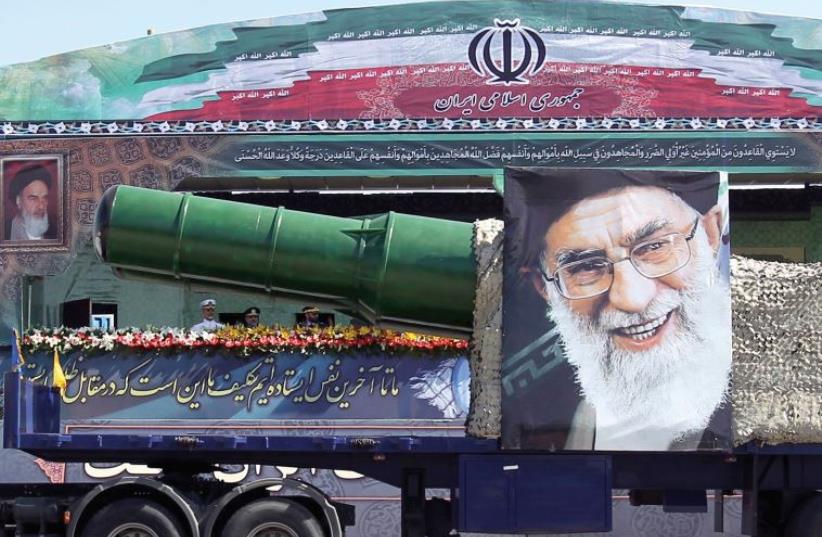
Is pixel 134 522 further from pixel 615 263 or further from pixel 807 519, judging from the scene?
pixel 807 519

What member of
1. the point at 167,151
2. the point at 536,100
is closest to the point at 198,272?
the point at 167,151

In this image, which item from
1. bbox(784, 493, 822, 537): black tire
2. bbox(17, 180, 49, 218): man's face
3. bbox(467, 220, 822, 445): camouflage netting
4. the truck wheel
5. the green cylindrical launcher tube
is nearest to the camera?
bbox(467, 220, 822, 445): camouflage netting

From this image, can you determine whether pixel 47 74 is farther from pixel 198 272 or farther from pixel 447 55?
pixel 198 272

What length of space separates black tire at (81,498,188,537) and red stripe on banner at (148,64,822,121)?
8612 millimetres

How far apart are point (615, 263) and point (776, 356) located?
1455mm

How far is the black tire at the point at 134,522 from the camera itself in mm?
9781

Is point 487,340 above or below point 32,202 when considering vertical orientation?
below

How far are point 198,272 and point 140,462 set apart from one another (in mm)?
1776

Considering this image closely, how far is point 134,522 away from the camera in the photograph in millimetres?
9805

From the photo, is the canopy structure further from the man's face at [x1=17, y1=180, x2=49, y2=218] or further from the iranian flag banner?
the man's face at [x1=17, y1=180, x2=49, y2=218]

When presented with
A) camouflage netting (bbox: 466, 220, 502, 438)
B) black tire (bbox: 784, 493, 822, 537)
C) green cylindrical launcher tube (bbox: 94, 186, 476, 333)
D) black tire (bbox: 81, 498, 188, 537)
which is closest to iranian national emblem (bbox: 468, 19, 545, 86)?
green cylindrical launcher tube (bbox: 94, 186, 476, 333)

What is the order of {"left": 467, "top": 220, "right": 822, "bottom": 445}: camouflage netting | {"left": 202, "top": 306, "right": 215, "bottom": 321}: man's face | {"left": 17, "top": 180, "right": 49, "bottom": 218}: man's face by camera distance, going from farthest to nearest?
1. {"left": 17, "top": 180, "right": 49, "bottom": 218}: man's face
2. {"left": 202, "top": 306, "right": 215, "bottom": 321}: man's face
3. {"left": 467, "top": 220, "right": 822, "bottom": 445}: camouflage netting

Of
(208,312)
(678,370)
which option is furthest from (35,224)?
(678,370)

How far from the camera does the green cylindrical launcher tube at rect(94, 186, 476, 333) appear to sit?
960 centimetres
